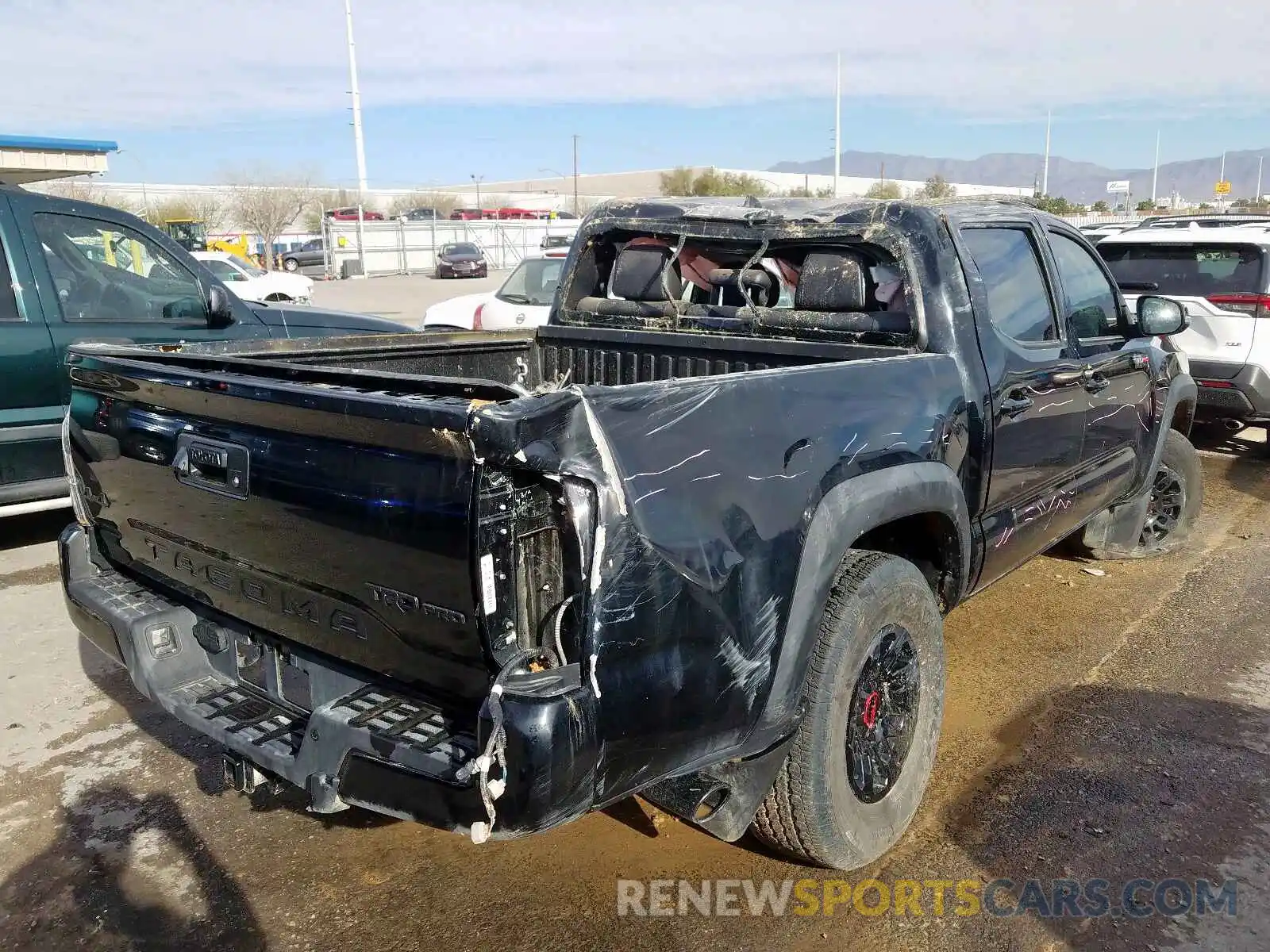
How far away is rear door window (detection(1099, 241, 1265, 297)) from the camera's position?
7648mm

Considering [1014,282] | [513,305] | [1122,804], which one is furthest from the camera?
[513,305]

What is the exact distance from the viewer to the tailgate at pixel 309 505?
84.2 inches

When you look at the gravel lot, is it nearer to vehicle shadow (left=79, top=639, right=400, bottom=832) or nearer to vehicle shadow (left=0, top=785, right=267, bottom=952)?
vehicle shadow (left=79, top=639, right=400, bottom=832)

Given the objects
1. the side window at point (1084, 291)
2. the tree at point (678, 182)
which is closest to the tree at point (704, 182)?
the tree at point (678, 182)

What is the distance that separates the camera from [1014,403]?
367 cm

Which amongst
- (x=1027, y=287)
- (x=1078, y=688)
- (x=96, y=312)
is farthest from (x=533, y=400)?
(x=96, y=312)

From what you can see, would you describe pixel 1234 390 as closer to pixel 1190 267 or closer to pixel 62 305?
pixel 1190 267

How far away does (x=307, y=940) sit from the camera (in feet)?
8.92

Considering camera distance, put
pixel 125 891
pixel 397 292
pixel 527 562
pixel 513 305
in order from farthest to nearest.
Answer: pixel 397 292, pixel 513 305, pixel 125 891, pixel 527 562

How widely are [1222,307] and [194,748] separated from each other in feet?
24.9

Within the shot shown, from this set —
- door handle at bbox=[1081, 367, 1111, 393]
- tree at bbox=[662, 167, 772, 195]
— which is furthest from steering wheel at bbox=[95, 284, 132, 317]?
tree at bbox=[662, 167, 772, 195]

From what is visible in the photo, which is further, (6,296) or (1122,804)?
(6,296)

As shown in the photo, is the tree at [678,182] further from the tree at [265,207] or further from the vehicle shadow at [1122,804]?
the vehicle shadow at [1122,804]

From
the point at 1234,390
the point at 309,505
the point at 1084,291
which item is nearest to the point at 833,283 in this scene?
the point at 1084,291
